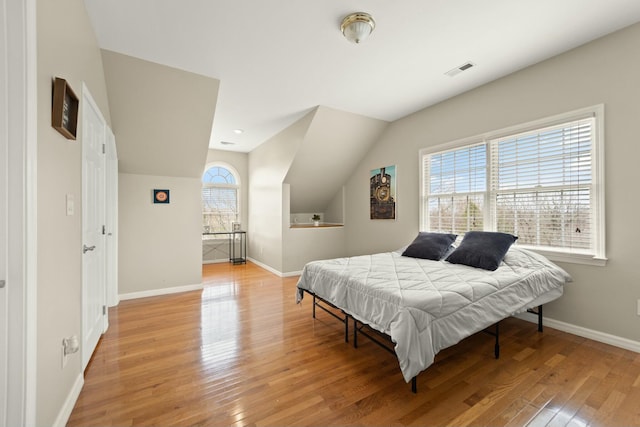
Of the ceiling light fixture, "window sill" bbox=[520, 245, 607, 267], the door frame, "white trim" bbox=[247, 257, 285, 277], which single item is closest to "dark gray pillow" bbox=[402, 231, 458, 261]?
"window sill" bbox=[520, 245, 607, 267]

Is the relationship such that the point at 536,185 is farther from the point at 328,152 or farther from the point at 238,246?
the point at 238,246

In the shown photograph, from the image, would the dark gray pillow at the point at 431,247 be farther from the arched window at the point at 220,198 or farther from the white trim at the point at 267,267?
the arched window at the point at 220,198

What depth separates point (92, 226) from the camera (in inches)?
90.4

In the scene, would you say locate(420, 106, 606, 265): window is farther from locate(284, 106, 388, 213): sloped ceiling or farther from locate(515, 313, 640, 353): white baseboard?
locate(284, 106, 388, 213): sloped ceiling

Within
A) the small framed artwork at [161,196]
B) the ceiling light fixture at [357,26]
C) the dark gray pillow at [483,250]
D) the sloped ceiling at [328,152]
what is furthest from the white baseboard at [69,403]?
the sloped ceiling at [328,152]

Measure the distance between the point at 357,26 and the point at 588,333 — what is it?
340 centimetres

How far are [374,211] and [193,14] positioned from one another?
3.74 meters

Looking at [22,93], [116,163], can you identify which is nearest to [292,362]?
[22,93]

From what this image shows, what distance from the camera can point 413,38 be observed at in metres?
2.40

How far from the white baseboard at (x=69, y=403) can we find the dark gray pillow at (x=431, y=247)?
3153 millimetres

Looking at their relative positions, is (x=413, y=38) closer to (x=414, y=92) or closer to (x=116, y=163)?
(x=414, y=92)

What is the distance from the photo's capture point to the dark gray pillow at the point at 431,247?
3.20 metres

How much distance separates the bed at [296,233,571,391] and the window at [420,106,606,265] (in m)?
0.33

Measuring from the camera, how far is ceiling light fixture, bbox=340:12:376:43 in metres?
2.11
